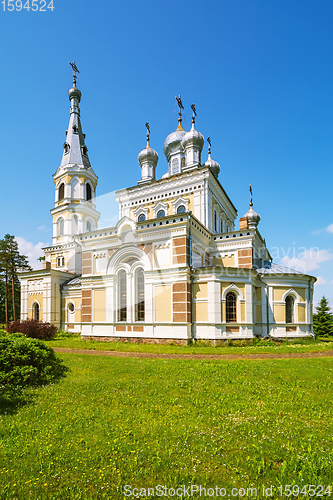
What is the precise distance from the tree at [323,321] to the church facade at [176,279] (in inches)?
448

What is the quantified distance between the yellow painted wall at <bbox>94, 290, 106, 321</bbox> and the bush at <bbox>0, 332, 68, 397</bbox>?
455 inches

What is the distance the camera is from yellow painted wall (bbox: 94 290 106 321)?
2101cm

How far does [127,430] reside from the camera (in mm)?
5344

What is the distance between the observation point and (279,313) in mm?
20547

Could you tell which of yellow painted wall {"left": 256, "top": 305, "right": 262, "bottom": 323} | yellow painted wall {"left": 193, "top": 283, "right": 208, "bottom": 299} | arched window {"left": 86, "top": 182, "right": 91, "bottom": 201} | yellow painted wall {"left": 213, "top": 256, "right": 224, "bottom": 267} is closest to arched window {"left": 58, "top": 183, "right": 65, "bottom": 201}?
arched window {"left": 86, "top": 182, "right": 91, "bottom": 201}

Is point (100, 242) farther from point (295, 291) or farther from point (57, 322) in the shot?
point (295, 291)

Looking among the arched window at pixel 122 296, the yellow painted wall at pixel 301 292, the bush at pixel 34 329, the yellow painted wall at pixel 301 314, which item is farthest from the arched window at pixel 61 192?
the yellow painted wall at pixel 301 314

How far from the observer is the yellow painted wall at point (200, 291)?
709 inches

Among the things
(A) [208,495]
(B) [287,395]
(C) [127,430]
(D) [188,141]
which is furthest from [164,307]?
(D) [188,141]

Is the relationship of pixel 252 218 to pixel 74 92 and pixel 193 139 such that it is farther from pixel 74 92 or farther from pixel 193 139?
pixel 74 92

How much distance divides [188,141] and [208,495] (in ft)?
90.0

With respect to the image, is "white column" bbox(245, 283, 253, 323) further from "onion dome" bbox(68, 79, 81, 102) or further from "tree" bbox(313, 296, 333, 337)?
"onion dome" bbox(68, 79, 81, 102)

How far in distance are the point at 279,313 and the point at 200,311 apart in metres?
6.47

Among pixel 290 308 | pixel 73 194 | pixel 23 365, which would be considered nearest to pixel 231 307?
pixel 290 308
